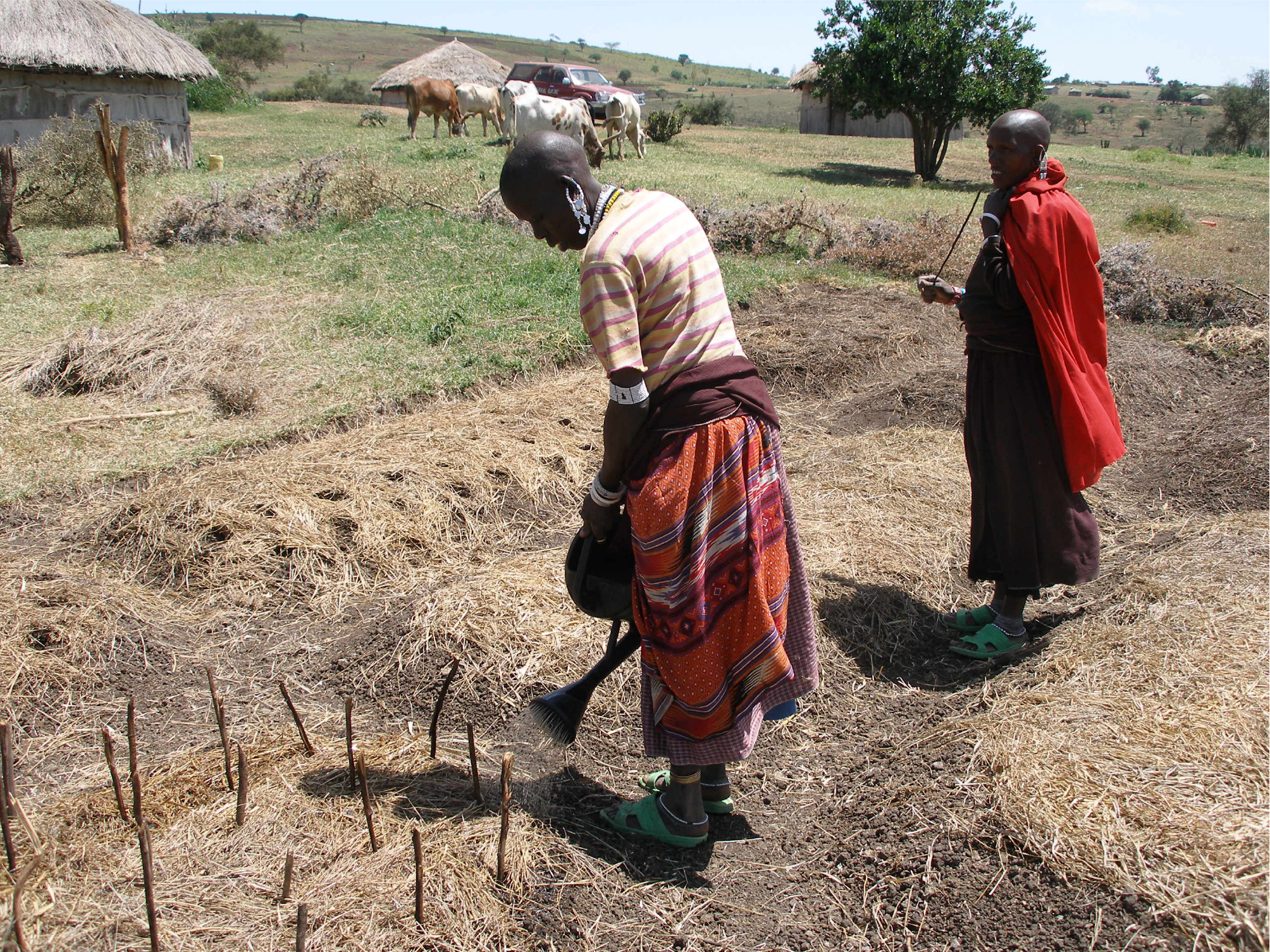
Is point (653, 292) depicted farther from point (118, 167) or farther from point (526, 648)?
point (118, 167)

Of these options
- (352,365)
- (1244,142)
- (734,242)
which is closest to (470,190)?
(734,242)

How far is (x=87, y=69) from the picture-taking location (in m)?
13.8

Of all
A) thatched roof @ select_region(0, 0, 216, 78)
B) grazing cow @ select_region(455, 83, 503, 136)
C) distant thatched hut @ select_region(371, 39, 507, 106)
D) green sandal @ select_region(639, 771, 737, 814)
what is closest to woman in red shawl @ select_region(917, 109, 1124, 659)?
green sandal @ select_region(639, 771, 737, 814)

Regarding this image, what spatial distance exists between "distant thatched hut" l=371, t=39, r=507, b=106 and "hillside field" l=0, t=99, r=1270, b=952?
2250 centimetres

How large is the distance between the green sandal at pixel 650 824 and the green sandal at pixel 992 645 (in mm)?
1286

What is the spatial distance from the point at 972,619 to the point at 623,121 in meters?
15.8

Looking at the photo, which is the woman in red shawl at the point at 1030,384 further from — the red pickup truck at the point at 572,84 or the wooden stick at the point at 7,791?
the red pickup truck at the point at 572,84

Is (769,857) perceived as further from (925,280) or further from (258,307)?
(258,307)

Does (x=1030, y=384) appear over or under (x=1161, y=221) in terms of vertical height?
under

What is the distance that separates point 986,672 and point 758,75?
358ft

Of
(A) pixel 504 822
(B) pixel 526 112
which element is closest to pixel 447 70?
(B) pixel 526 112

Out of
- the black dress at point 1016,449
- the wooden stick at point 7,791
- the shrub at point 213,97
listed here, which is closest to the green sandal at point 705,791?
the black dress at point 1016,449

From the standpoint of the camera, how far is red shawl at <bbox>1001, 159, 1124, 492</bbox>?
280cm

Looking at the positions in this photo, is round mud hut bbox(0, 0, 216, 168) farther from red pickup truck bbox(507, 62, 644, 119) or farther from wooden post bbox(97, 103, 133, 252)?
red pickup truck bbox(507, 62, 644, 119)
